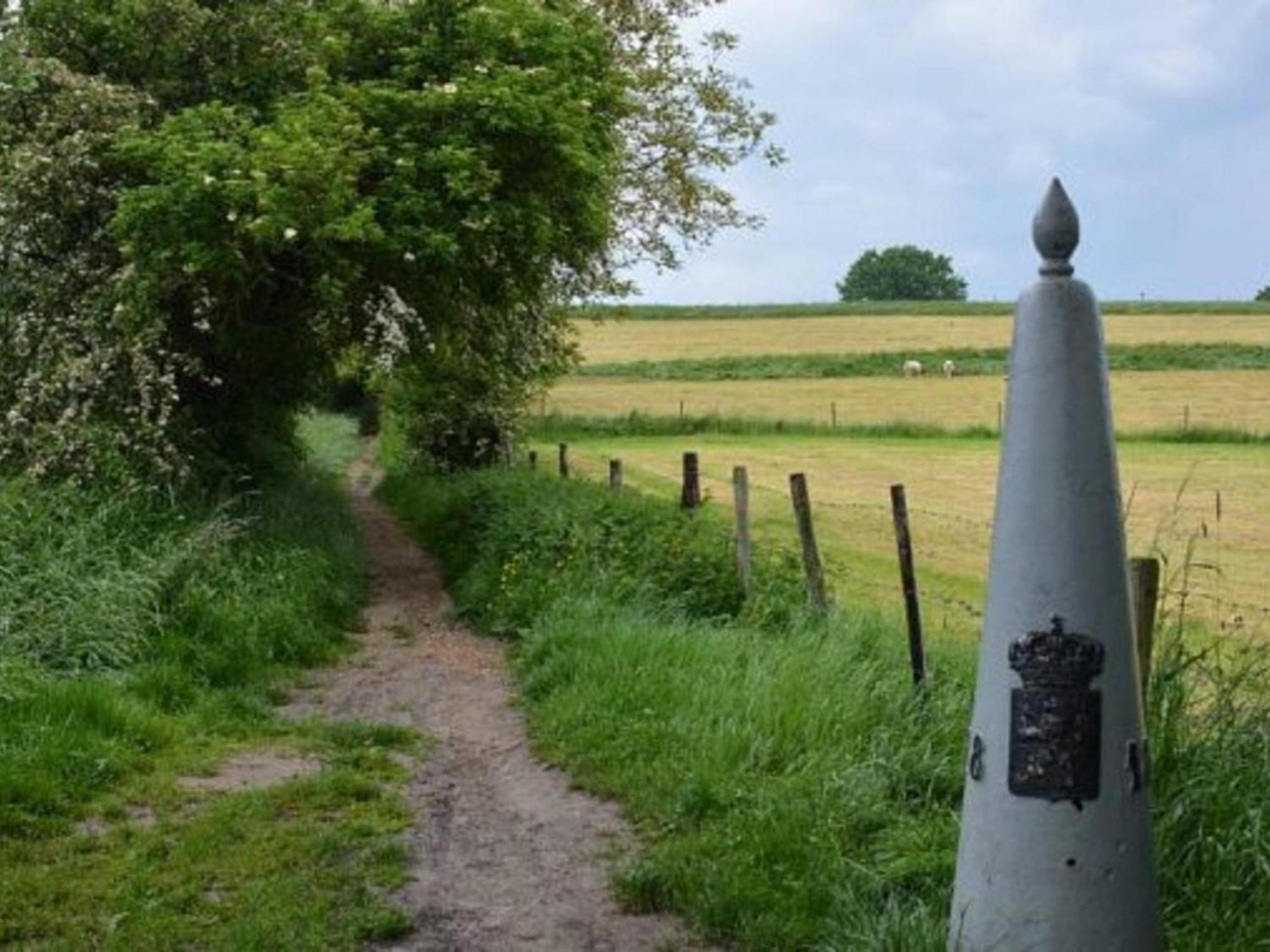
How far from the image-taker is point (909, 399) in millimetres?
55750

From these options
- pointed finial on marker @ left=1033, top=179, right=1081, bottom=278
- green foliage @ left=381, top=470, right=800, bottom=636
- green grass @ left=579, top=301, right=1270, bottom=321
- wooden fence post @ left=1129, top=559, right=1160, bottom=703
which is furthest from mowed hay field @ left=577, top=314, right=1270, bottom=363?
pointed finial on marker @ left=1033, top=179, right=1081, bottom=278

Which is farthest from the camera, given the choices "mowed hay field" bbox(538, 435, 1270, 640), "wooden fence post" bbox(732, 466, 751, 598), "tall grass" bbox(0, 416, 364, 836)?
"mowed hay field" bbox(538, 435, 1270, 640)

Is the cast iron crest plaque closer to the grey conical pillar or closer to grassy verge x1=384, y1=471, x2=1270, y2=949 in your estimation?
the grey conical pillar

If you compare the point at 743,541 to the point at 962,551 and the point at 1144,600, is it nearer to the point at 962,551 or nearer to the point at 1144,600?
the point at 1144,600

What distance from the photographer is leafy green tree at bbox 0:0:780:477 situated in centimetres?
1467

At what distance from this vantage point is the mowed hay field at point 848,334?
68.8 meters

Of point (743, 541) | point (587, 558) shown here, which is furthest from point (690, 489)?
point (743, 541)

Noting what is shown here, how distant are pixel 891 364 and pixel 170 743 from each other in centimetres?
5775

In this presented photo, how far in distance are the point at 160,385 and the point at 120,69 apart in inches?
178

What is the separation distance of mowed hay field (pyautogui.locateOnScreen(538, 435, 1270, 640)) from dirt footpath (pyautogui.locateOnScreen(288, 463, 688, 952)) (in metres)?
3.07

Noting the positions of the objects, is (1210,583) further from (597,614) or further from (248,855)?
(248,855)

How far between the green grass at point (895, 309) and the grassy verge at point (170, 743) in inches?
2641

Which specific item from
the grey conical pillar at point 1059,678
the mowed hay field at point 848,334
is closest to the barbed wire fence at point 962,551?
the grey conical pillar at point 1059,678

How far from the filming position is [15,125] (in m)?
16.1
